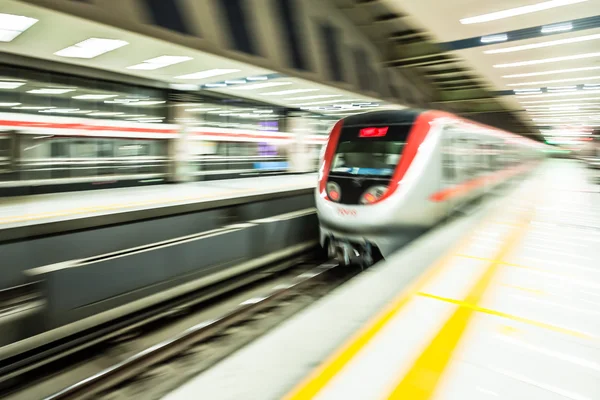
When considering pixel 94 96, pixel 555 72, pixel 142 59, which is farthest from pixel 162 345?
pixel 555 72

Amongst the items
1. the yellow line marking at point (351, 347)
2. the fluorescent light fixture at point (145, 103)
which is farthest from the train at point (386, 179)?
the fluorescent light fixture at point (145, 103)

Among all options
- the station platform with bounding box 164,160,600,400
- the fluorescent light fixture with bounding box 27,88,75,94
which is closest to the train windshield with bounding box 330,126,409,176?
the station platform with bounding box 164,160,600,400

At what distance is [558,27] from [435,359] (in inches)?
248

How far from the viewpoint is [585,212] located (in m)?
6.11

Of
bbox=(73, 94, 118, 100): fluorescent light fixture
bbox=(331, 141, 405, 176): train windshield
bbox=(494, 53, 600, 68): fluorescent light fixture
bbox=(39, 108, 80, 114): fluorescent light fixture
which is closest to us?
bbox=(331, 141, 405, 176): train windshield

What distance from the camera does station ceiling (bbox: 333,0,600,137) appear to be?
5.35 meters

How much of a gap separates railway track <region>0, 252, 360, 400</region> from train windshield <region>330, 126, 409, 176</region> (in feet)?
5.37

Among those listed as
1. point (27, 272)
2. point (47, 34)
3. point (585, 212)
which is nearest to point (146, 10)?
point (47, 34)

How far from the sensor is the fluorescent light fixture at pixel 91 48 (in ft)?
15.0

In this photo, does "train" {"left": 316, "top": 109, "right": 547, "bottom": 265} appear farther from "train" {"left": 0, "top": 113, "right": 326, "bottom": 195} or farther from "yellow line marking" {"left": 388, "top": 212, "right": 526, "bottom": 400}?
"train" {"left": 0, "top": 113, "right": 326, "bottom": 195}

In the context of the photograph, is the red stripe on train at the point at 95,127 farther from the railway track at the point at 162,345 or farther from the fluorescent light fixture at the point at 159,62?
the railway track at the point at 162,345

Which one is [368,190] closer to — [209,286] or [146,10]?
[209,286]

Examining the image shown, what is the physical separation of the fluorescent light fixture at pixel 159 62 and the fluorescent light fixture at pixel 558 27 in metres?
5.49

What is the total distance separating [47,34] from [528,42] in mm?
7225
